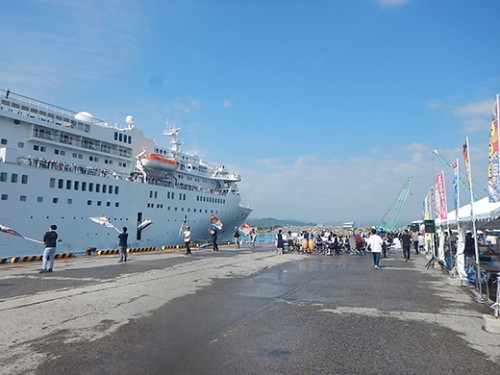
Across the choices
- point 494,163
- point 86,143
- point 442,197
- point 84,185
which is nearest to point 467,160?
point 494,163

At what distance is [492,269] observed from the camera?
37.8 ft

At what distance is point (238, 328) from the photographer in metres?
4.81

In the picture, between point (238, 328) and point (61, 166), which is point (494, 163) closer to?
point (238, 328)

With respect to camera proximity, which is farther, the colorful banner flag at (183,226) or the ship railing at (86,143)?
the colorful banner flag at (183,226)

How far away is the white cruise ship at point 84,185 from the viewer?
1978 centimetres

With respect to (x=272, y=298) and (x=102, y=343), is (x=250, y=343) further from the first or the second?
(x=272, y=298)

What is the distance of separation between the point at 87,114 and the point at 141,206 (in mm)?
8984

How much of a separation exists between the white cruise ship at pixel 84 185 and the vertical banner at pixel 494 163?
74.1ft

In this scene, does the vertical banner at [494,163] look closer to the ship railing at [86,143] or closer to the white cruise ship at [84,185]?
the white cruise ship at [84,185]

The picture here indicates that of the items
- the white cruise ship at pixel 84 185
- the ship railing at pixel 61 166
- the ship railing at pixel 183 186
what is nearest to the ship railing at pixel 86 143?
the white cruise ship at pixel 84 185

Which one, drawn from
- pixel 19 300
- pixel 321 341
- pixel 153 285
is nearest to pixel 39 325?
pixel 19 300

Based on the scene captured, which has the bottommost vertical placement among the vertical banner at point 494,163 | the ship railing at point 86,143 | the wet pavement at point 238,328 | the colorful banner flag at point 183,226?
the wet pavement at point 238,328

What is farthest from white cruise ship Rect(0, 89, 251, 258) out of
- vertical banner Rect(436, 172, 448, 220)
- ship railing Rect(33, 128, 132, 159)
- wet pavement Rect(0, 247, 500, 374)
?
vertical banner Rect(436, 172, 448, 220)

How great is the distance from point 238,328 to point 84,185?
71.3ft
